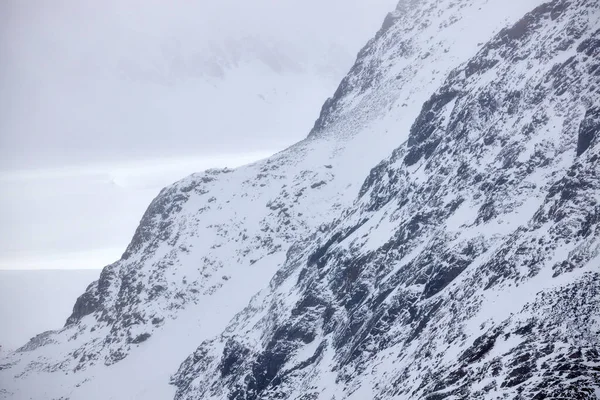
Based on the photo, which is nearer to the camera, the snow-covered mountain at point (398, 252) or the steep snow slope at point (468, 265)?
the steep snow slope at point (468, 265)

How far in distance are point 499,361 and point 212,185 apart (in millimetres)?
92758

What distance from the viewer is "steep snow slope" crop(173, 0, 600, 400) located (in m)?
35.1

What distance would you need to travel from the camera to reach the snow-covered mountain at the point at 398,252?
38.4m

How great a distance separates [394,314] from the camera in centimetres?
5181

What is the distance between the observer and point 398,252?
58719mm

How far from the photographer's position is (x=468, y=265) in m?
47.8

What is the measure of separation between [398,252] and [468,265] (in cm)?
1153

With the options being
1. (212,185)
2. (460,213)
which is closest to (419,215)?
(460,213)

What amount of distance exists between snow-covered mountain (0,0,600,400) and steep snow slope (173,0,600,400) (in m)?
0.18

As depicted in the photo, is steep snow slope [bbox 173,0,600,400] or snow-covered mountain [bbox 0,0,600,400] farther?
snow-covered mountain [bbox 0,0,600,400]

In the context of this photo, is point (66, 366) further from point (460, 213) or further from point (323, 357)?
point (460, 213)

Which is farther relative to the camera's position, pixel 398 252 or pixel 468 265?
pixel 398 252

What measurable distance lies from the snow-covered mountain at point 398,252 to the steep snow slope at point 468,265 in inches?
7.2

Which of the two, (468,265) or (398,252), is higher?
(398,252)
